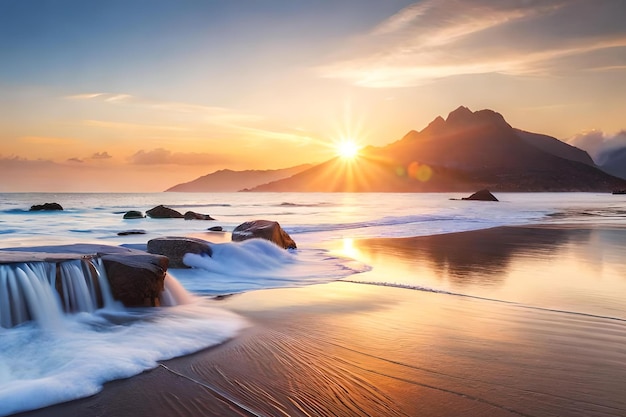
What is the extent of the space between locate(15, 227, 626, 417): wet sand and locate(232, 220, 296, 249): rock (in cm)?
527

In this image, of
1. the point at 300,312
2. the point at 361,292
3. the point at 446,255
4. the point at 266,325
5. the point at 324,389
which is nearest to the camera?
the point at 324,389

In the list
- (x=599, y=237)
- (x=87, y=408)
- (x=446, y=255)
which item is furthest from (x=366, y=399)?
(x=599, y=237)

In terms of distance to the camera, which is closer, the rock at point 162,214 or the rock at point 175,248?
the rock at point 175,248

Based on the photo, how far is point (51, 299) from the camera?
6.77 m

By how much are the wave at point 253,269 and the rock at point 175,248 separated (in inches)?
6.2

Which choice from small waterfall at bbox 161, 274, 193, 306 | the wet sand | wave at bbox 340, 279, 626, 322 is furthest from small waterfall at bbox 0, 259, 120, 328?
wave at bbox 340, 279, 626, 322

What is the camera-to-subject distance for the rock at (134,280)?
7.52 meters

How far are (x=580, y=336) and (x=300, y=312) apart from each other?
3.96m

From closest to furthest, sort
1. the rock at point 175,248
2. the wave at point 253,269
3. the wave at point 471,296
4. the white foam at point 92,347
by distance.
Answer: the white foam at point 92,347, the wave at point 471,296, the wave at point 253,269, the rock at point 175,248

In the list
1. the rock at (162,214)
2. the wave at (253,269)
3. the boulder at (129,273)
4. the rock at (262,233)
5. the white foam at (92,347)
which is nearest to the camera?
the white foam at (92,347)

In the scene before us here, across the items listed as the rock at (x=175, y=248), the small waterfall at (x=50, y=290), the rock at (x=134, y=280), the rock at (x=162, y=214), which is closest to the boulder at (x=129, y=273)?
the rock at (x=134, y=280)

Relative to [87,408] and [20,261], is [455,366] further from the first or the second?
[20,261]

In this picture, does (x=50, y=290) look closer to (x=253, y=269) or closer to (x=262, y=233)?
(x=253, y=269)

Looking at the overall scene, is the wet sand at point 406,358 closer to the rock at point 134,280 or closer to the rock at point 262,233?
the rock at point 134,280
